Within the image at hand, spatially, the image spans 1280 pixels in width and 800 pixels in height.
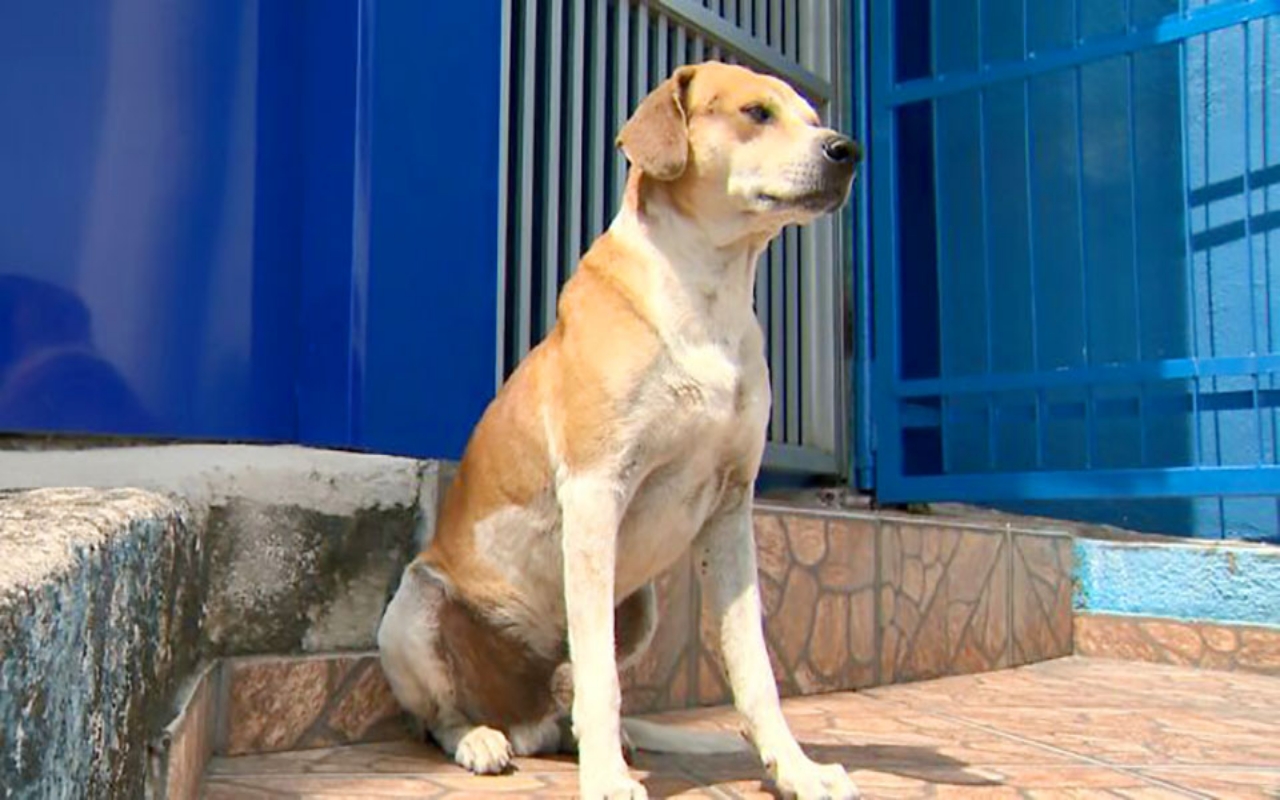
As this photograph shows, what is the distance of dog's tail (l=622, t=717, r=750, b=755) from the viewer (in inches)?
96.0

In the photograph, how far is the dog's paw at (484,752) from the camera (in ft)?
7.16

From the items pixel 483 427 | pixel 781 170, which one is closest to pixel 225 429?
pixel 483 427

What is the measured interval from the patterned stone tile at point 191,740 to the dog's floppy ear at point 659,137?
1.10 metres

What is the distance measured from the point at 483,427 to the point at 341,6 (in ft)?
3.46

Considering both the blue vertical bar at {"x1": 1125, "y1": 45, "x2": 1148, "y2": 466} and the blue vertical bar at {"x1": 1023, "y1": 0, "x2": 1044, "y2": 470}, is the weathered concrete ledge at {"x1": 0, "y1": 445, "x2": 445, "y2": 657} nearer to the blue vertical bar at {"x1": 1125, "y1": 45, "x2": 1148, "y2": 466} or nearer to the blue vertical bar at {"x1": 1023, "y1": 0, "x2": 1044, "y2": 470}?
the blue vertical bar at {"x1": 1023, "y1": 0, "x2": 1044, "y2": 470}

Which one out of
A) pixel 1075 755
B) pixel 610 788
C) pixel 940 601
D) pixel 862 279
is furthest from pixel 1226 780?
pixel 862 279

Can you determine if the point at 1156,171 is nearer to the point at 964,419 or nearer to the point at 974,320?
the point at 974,320

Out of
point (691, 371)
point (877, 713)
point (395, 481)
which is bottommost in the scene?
point (877, 713)

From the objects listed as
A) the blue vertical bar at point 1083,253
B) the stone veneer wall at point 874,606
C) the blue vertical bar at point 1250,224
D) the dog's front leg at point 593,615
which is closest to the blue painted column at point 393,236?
the stone veneer wall at point 874,606

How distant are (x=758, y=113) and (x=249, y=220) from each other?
1.17 metres

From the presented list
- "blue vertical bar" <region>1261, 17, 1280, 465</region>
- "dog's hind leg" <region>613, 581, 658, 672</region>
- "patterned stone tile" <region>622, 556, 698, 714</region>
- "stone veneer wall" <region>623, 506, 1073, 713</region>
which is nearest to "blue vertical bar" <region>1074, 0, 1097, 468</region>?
"stone veneer wall" <region>623, 506, 1073, 713</region>

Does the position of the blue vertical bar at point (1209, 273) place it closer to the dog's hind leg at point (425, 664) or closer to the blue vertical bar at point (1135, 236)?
the blue vertical bar at point (1135, 236)

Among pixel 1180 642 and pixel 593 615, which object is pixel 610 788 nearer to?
pixel 593 615

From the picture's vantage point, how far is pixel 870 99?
475 cm
